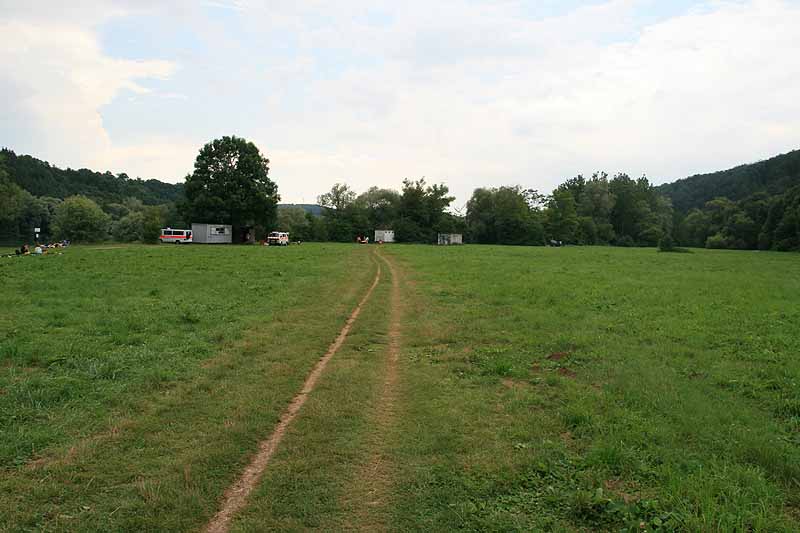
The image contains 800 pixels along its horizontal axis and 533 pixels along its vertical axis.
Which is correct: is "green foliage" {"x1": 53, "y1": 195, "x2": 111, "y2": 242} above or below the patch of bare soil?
above

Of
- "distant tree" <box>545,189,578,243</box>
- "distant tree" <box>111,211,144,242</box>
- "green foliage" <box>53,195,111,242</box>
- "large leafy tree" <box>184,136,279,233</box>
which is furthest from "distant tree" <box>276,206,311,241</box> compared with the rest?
"distant tree" <box>545,189,578,243</box>

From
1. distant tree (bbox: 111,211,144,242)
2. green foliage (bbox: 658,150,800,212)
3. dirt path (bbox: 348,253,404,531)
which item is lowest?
dirt path (bbox: 348,253,404,531)

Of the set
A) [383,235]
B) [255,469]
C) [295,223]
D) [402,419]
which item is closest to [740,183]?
[383,235]

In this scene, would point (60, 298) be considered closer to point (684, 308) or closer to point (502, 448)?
point (502, 448)

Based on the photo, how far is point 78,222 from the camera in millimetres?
83875

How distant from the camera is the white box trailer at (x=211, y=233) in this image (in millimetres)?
62781

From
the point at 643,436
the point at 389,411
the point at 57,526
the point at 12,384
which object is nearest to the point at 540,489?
the point at 643,436

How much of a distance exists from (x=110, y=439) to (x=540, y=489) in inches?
195

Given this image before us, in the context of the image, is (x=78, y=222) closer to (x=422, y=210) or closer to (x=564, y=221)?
(x=422, y=210)

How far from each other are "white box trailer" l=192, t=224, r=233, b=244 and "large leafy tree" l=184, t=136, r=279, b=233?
1.64 m

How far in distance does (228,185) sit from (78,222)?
3901cm

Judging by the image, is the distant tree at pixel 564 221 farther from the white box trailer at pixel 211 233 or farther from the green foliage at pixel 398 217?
the white box trailer at pixel 211 233

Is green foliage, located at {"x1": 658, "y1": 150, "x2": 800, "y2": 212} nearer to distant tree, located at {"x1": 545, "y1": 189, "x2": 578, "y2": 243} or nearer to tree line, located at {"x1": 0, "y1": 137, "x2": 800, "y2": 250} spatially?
tree line, located at {"x1": 0, "y1": 137, "x2": 800, "y2": 250}

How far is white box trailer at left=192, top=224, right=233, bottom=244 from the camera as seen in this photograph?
62.8 m
